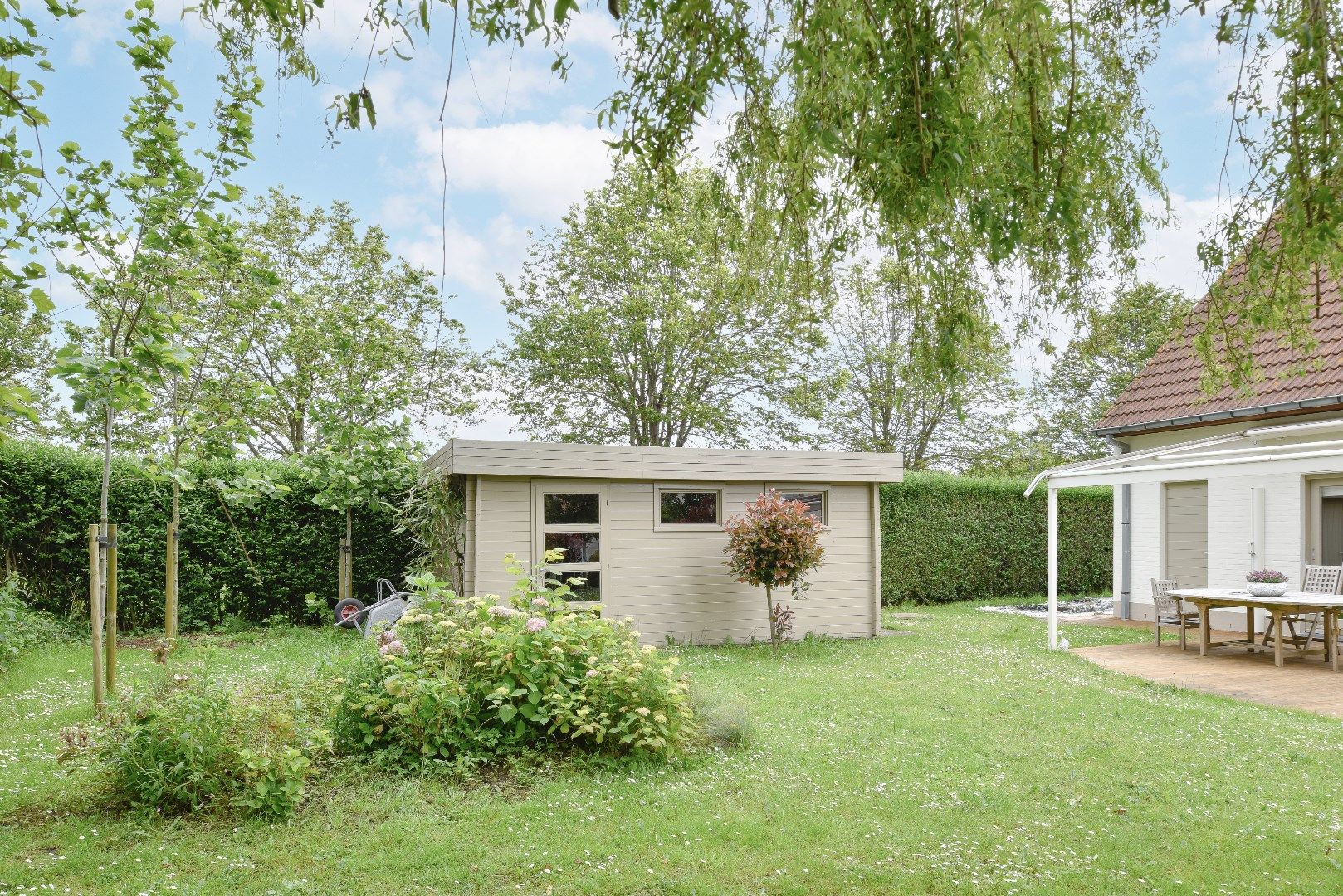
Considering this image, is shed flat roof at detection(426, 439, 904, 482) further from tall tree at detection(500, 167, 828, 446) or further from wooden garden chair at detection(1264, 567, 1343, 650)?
tall tree at detection(500, 167, 828, 446)

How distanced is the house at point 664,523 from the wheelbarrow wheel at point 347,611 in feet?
5.81

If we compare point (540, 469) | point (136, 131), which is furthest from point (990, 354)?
point (540, 469)

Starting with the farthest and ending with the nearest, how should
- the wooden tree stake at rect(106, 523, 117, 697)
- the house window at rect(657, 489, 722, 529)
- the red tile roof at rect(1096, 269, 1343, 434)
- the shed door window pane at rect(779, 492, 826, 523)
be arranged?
the shed door window pane at rect(779, 492, 826, 523) → the house window at rect(657, 489, 722, 529) → the red tile roof at rect(1096, 269, 1343, 434) → the wooden tree stake at rect(106, 523, 117, 697)

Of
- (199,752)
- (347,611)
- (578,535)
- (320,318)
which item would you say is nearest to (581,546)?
(578,535)

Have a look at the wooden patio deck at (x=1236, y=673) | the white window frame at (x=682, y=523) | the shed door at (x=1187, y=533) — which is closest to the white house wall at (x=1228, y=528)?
the shed door at (x=1187, y=533)

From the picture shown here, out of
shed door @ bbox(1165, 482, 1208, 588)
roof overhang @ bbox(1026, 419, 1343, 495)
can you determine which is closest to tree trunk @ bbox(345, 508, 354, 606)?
roof overhang @ bbox(1026, 419, 1343, 495)

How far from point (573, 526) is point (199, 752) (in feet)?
20.5

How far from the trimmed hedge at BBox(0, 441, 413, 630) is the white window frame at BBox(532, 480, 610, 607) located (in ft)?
10.5

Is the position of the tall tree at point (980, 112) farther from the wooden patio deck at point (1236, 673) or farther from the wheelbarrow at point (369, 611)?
the wheelbarrow at point (369, 611)

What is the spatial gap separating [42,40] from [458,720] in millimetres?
4090

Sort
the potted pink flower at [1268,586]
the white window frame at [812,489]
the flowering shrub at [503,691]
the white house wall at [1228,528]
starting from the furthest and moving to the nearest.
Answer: the white window frame at [812,489]
the white house wall at [1228,528]
the potted pink flower at [1268,586]
the flowering shrub at [503,691]

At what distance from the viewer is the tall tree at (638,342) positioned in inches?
781

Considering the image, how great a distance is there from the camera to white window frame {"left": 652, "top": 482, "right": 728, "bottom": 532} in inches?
435

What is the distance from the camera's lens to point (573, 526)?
10641 millimetres
